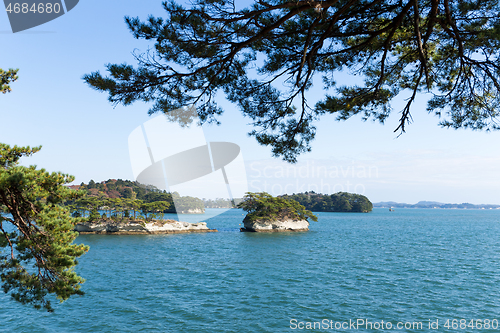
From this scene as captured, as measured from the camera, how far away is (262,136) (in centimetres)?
645

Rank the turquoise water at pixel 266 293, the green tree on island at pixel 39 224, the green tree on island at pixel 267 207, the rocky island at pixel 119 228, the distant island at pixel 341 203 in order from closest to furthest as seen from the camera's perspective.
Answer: the green tree on island at pixel 39 224 → the turquoise water at pixel 266 293 → the rocky island at pixel 119 228 → the green tree on island at pixel 267 207 → the distant island at pixel 341 203

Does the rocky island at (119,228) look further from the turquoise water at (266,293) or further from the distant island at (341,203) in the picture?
the distant island at (341,203)

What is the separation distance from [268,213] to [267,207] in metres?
0.89

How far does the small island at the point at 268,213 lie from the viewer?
139 feet

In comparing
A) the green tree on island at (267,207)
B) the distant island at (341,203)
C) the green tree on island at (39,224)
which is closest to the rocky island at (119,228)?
the green tree on island at (267,207)

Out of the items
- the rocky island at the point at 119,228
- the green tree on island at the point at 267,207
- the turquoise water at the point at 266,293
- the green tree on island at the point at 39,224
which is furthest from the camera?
the green tree on island at the point at 267,207

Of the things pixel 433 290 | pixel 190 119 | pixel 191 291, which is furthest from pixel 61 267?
pixel 433 290

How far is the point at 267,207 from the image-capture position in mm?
42719

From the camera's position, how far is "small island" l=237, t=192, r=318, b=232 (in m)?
42.4

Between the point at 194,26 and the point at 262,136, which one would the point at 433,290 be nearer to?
the point at 262,136

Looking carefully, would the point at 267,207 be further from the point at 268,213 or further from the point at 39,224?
the point at 39,224

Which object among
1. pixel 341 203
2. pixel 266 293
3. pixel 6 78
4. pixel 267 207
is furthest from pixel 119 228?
pixel 341 203

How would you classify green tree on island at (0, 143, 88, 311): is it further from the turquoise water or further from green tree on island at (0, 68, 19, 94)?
the turquoise water

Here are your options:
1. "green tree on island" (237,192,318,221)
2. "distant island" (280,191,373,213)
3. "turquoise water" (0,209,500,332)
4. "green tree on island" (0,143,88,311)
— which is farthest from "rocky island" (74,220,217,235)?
"distant island" (280,191,373,213)
